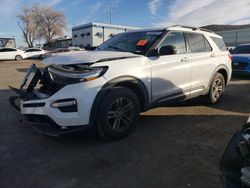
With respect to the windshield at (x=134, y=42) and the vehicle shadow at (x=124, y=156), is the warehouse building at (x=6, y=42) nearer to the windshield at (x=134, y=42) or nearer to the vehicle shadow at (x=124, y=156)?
the vehicle shadow at (x=124, y=156)

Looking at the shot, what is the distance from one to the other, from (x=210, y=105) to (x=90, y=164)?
3925 mm

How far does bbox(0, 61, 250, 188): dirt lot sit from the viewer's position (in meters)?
3.18

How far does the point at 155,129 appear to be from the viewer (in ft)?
15.8

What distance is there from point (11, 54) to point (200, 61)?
25542 mm

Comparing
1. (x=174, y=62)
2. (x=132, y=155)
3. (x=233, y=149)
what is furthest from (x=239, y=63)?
(x=233, y=149)

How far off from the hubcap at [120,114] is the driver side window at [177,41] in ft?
4.72

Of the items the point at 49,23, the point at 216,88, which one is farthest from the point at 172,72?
the point at 49,23

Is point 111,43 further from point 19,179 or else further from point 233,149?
point 233,149

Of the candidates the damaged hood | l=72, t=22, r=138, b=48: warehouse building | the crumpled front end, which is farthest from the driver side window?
l=72, t=22, r=138, b=48: warehouse building

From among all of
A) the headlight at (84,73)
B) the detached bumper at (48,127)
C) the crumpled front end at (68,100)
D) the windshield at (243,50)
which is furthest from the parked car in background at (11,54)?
the headlight at (84,73)

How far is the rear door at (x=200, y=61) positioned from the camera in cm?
546

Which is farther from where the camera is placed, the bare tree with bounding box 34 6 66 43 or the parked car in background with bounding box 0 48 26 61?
the bare tree with bounding box 34 6 66 43

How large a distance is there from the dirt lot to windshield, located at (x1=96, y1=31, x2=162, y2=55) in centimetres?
→ 143

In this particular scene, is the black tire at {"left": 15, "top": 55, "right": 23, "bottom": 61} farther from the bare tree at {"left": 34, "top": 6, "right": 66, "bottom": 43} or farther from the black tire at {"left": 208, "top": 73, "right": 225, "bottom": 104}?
the bare tree at {"left": 34, "top": 6, "right": 66, "bottom": 43}
